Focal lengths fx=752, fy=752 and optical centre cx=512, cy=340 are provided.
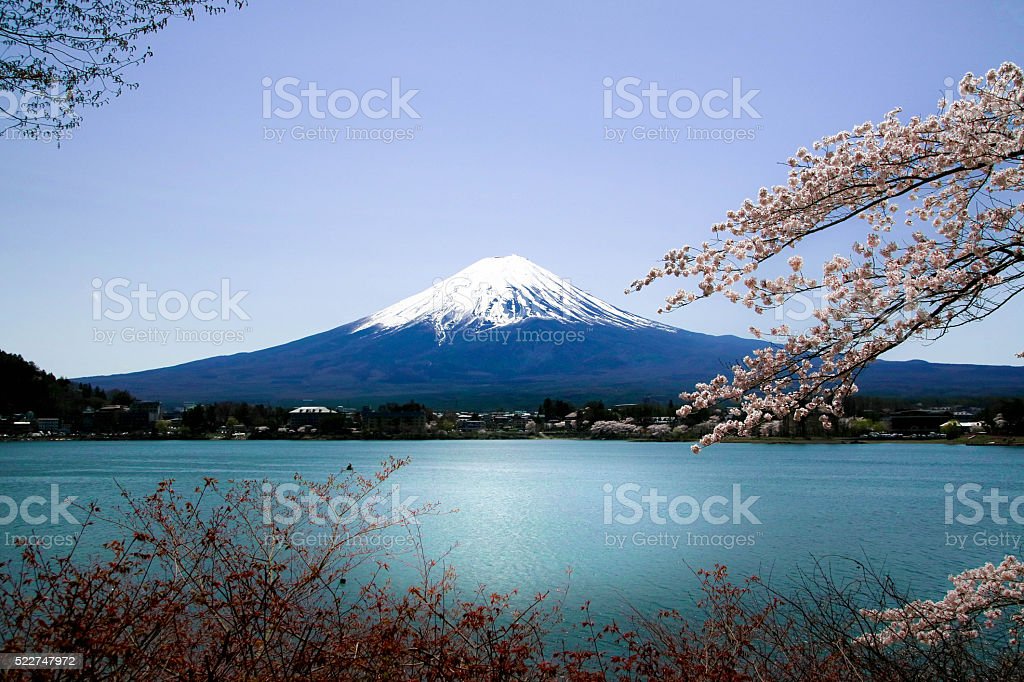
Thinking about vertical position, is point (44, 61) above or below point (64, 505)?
above

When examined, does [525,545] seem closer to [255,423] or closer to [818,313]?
[818,313]

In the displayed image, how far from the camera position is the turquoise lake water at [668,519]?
31.3 feet

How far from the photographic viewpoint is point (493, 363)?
9125 centimetres

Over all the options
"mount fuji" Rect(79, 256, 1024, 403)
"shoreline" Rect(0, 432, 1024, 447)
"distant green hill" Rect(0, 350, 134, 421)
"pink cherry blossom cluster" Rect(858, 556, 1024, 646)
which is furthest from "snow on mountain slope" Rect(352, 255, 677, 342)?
"pink cherry blossom cluster" Rect(858, 556, 1024, 646)

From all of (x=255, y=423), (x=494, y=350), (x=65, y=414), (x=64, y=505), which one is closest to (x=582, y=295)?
(x=494, y=350)

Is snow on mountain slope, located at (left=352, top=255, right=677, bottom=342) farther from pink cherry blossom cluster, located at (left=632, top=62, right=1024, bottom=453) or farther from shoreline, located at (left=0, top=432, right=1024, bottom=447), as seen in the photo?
pink cherry blossom cluster, located at (left=632, top=62, right=1024, bottom=453)

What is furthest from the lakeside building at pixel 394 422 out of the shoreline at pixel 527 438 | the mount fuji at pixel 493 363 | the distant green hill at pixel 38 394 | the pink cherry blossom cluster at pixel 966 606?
the pink cherry blossom cluster at pixel 966 606

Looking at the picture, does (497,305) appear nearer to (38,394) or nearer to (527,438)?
(527,438)

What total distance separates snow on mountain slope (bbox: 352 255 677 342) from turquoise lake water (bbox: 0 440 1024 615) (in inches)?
2105

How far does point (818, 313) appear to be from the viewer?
2.87 meters

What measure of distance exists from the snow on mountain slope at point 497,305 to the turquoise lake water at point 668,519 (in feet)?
175

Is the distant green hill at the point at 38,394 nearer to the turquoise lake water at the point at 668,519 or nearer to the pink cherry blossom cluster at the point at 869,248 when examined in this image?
the turquoise lake water at the point at 668,519

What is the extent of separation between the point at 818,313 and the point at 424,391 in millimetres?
77023

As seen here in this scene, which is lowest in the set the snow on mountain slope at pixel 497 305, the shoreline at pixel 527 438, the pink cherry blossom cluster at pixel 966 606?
the shoreline at pixel 527 438
